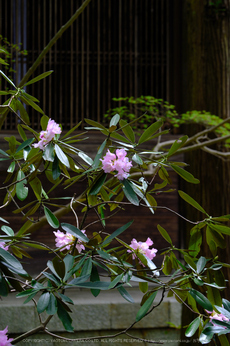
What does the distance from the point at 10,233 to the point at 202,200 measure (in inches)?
99.6

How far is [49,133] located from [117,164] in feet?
0.83

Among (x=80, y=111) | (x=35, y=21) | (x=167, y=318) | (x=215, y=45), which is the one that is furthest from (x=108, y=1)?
(x=167, y=318)

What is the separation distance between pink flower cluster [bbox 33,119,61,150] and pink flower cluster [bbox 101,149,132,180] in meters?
0.19

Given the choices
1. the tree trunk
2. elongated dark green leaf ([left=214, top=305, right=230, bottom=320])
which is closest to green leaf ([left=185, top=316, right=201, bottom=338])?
elongated dark green leaf ([left=214, top=305, right=230, bottom=320])

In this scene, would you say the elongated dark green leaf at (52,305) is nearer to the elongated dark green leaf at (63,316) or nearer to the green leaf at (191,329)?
the elongated dark green leaf at (63,316)

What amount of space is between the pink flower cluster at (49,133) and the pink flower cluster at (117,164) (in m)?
0.19

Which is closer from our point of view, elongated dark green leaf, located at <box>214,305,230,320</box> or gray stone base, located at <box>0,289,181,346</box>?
elongated dark green leaf, located at <box>214,305,230,320</box>

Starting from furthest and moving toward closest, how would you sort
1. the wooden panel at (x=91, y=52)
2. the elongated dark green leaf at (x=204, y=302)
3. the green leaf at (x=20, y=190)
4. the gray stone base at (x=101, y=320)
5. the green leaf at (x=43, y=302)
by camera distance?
the wooden panel at (x=91, y=52) → the gray stone base at (x=101, y=320) → the green leaf at (x=20, y=190) → the elongated dark green leaf at (x=204, y=302) → the green leaf at (x=43, y=302)

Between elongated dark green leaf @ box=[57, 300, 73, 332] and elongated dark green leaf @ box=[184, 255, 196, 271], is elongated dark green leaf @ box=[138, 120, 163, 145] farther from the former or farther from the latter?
elongated dark green leaf @ box=[57, 300, 73, 332]

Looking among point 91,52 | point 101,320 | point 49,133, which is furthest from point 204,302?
point 91,52

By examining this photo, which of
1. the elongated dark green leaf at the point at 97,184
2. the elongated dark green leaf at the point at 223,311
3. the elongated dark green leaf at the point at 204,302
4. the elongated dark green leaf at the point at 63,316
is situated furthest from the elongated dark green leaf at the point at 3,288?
the elongated dark green leaf at the point at 223,311

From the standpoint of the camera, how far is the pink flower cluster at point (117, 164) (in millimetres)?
1470

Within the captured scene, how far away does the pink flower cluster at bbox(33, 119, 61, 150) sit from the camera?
1.49 metres

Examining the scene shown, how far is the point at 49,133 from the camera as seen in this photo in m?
1.50
